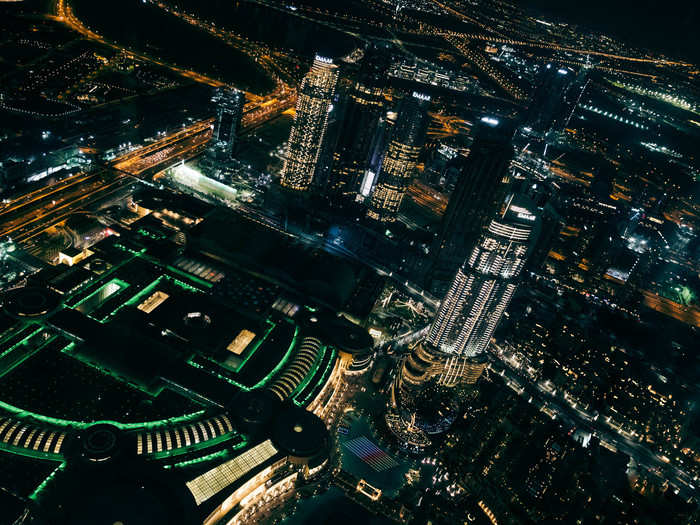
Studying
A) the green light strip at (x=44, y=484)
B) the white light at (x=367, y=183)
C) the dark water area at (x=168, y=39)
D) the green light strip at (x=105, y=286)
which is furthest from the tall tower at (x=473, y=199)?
the dark water area at (x=168, y=39)

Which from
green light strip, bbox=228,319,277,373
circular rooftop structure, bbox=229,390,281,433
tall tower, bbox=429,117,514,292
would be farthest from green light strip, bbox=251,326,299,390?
tall tower, bbox=429,117,514,292

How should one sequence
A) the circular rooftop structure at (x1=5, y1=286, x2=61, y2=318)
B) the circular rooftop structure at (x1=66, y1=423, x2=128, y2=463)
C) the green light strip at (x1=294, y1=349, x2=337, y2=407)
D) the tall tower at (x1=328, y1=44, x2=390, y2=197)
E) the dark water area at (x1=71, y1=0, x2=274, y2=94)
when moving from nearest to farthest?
the circular rooftop structure at (x1=66, y1=423, x2=128, y2=463), the circular rooftop structure at (x1=5, y1=286, x2=61, y2=318), the green light strip at (x1=294, y1=349, x2=337, y2=407), the tall tower at (x1=328, y1=44, x2=390, y2=197), the dark water area at (x1=71, y1=0, x2=274, y2=94)

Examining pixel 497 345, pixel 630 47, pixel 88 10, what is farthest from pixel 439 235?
pixel 88 10

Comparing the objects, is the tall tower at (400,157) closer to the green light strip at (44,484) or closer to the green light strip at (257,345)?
the green light strip at (257,345)

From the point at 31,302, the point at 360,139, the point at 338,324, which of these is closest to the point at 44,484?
the point at 31,302

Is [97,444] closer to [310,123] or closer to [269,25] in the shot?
[310,123]

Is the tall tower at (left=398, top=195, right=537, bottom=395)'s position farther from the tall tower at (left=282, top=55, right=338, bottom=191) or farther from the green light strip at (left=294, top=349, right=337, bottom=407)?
the tall tower at (left=282, top=55, right=338, bottom=191)
